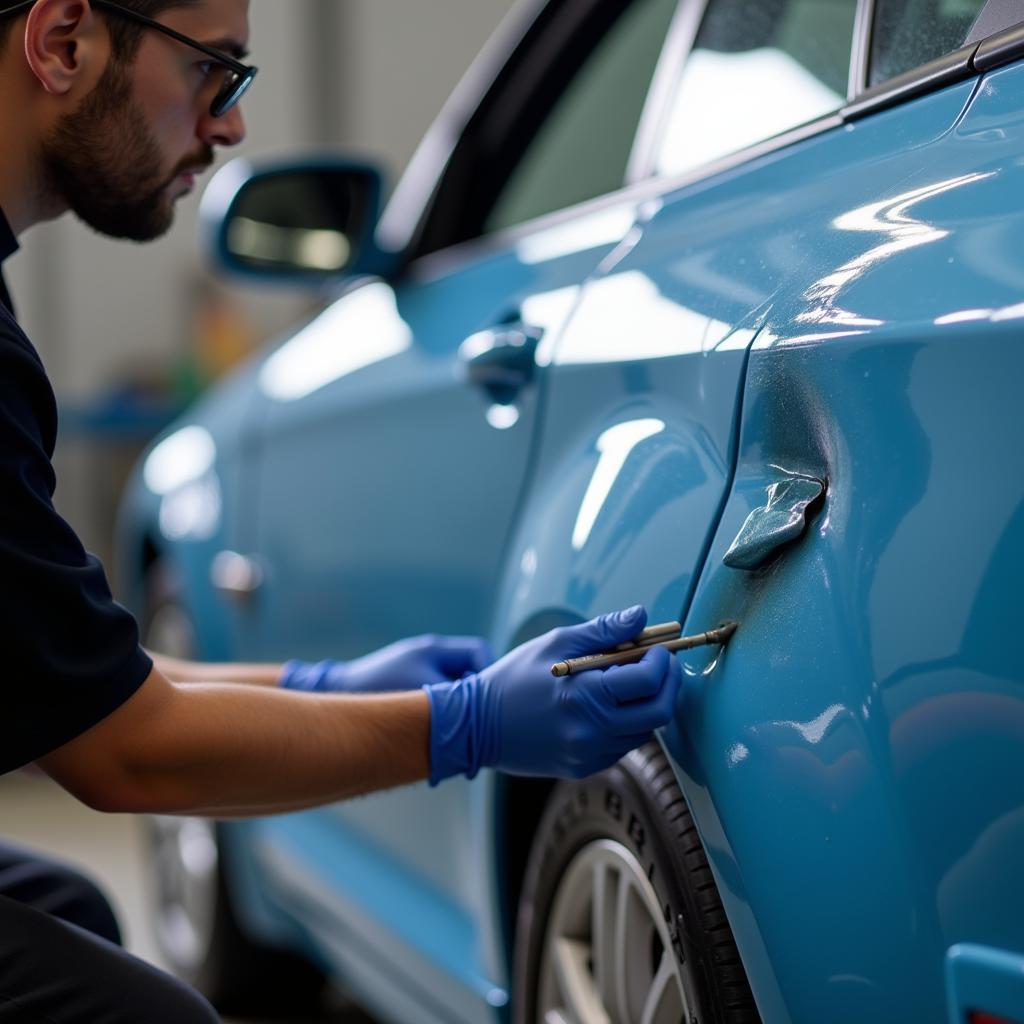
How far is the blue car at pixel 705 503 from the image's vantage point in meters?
0.88

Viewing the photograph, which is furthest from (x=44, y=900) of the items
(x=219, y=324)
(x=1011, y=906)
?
(x=219, y=324)

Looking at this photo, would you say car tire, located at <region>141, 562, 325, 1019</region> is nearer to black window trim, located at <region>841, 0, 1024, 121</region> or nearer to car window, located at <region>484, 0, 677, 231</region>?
car window, located at <region>484, 0, 677, 231</region>

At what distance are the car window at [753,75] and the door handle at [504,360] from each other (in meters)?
0.26

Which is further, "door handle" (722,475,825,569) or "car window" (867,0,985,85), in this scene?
"car window" (867,0,985,85)

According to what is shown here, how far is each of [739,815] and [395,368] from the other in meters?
0.98

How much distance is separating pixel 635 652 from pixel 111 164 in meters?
0.71

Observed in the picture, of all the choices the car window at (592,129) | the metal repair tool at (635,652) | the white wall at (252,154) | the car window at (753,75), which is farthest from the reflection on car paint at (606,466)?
the white wall at (252,154)

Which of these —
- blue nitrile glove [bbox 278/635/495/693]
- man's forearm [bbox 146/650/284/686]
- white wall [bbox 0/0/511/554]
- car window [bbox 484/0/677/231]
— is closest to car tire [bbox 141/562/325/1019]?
man's forearm [bbox 146/650/284/686]

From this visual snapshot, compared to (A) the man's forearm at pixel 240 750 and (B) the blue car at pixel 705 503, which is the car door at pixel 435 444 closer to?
(B) the blue car at pixel 705 503

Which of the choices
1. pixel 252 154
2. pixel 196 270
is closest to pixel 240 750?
pixel 196 270

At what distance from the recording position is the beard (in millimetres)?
1366

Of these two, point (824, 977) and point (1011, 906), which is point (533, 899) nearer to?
point (824, 977)

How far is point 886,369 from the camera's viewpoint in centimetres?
93

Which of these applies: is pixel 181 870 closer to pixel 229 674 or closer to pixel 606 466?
pixel 229 674
